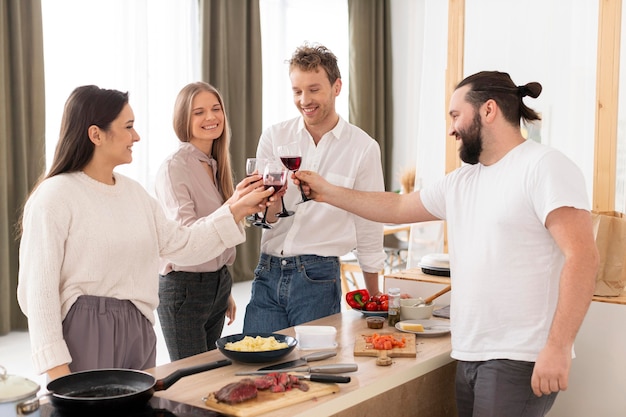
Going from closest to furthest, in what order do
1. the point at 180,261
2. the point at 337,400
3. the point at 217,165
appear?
the point at 337,400 < the point at 180,261 < the point at 217,165

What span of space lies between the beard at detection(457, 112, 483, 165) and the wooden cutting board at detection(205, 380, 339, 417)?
83 centimetres

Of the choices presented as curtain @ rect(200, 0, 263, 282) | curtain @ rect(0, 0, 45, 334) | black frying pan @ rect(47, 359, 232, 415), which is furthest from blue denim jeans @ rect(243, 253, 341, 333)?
curtain @ rect(200, 0, 263, 282)

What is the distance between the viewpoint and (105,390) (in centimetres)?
180

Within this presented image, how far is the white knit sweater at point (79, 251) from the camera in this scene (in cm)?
215

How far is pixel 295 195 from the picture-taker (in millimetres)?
3053

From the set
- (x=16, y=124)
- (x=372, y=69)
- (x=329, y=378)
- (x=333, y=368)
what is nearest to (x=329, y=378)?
(x=329, y=378)

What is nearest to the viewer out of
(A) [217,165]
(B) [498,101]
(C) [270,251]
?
(B) [498,101]

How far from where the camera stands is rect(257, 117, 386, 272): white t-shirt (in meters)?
3.02

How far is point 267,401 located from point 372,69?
24.4ft

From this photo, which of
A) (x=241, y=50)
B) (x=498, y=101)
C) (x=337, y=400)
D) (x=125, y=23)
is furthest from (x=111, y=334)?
(x=241, y=50)

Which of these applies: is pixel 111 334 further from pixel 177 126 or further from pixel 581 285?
pixel 581 285

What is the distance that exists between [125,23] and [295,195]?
3.90m

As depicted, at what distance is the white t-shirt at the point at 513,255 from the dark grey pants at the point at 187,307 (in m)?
1.22

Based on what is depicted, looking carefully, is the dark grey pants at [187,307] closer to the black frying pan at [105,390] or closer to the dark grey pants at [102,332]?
the dark grey pants at [102,332]
